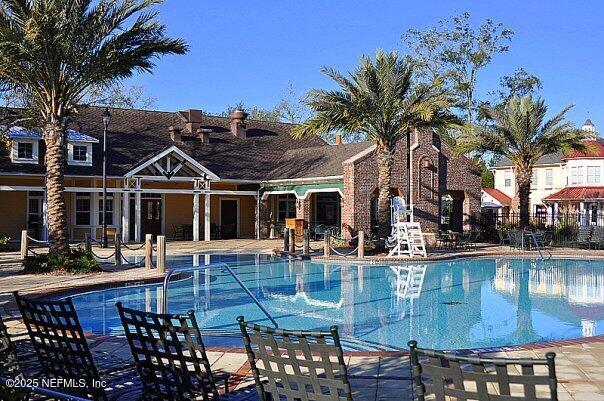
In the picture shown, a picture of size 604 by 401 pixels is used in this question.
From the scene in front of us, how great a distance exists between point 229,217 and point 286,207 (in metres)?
3.20

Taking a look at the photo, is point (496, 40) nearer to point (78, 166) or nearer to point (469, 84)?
point (469, 84)

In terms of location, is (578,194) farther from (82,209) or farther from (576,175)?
(82,209)

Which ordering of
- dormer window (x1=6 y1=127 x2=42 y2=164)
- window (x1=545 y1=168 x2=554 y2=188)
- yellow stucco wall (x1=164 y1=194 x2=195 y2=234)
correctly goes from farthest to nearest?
1. window (x1=545 y1=168 x2=554 y2=188)
2. yellow stucco wall (x1=164 y1=194 x2=195 y2=234)
3. dormer window (x1=6 y1=127 x2=42 y2=164)

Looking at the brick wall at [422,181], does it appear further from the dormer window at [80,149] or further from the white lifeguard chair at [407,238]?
the dormer window at [80,149]

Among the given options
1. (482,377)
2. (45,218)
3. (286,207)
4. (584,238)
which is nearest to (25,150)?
(45,218)

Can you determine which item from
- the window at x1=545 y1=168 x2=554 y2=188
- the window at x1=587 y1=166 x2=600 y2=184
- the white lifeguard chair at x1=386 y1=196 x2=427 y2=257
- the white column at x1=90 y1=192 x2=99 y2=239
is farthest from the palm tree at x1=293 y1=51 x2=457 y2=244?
the window at x1=545 y1=168 x2=554 y2=188

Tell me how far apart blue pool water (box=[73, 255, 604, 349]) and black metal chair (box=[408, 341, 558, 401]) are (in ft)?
22.2

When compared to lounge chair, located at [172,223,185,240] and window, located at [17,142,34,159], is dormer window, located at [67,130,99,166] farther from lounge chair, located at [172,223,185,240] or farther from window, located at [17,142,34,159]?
lounge chair, located at [172,223,185,240]

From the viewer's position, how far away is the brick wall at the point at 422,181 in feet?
93.1

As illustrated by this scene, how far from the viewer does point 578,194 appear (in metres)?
41.2

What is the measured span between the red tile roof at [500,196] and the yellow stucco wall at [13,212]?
108 feet

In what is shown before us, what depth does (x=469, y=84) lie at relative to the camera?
1992 inches

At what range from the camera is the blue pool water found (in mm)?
11133

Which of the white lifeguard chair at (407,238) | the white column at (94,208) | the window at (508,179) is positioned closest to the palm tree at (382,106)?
the white lifeguard chair at (407,238)
